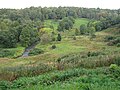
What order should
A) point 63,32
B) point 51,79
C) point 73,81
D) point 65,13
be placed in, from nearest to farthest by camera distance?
point 73,81 < point 51,79 < point 63,32 < point 65,13

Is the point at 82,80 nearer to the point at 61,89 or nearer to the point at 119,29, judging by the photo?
the point at 61,89

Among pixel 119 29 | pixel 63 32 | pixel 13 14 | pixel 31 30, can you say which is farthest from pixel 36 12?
pixel 119 29

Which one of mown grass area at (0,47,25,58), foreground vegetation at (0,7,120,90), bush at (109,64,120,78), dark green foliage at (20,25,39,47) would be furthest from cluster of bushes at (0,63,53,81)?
dark green foliage at (20,25,39,47)

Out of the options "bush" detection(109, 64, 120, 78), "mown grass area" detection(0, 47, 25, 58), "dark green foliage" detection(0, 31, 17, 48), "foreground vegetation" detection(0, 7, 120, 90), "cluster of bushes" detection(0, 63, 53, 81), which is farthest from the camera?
"dark green foliage" detection(0, 31, 17, 48)

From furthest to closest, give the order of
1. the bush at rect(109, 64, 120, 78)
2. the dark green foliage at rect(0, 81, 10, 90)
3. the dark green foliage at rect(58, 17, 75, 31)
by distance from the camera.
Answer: the dark green foliage at rect(58, 17, 75, 31) < the bush at rect(109, 64, 120, 78) < the dark green foliage at rect(0, 81, 10, 90)

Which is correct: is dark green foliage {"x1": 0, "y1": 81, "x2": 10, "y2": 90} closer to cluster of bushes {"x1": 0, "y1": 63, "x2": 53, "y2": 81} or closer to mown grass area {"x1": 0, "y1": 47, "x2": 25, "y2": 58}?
cluster of bushes {"x1": 0, "y1": 63, "x2": 53, "y2": 81}

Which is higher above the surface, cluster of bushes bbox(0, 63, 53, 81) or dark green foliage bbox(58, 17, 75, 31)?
cluster of bushes bbox(0, 63, 53, 81)

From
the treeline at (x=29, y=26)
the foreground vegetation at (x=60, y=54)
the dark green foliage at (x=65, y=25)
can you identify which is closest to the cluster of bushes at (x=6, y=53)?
the foreground vegetation at (x=60, y=54)

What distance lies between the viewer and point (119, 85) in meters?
15.6

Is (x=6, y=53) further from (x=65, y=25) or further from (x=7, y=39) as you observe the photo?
(x=65, y=25)

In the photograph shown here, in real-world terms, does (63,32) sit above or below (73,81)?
below

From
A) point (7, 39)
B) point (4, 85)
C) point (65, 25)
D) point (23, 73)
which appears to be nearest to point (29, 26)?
point (7, 39)

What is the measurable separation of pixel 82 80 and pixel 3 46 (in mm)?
86699

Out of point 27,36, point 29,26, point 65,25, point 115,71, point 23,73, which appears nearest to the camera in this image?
point 115,71
